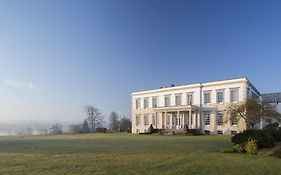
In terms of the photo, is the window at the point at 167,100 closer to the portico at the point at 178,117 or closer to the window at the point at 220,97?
the portico at the point at 178,117

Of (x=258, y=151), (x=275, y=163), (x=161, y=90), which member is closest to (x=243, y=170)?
(x=275, y=163)

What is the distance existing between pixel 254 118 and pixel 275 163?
19.6m

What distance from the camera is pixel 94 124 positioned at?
8831cm

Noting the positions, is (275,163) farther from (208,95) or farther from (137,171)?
(208,95)

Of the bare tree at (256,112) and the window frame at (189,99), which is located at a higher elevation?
the window frame at (189,99)

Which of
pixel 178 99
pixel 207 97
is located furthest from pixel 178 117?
pixel 207 97

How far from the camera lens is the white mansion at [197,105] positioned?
150ft

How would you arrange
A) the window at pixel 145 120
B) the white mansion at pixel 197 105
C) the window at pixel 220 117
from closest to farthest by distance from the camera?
→ 1. the white mansion at pixel 197 105
2. the window at pixel 220 117
3. the window at pixel 145 120

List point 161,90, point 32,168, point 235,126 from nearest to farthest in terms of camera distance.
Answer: point 32,168 < point 235,126 < point 161,90

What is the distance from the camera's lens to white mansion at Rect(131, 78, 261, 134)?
4578 cm

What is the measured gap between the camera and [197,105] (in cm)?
5078

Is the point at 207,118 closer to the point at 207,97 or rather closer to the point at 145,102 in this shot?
the point at 207,97

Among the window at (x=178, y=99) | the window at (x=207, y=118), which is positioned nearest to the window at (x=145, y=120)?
the window at (x=178, y=99)

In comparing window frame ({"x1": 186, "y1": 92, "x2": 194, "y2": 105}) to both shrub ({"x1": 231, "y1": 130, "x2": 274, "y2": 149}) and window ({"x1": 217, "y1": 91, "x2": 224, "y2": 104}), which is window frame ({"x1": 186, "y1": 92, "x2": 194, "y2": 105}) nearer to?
window ({"x1": 217, "y1": 91, "x2": 224, "y2": 104})
